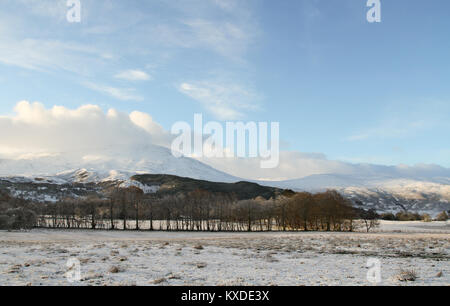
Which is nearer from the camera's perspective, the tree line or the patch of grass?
the patch of grass

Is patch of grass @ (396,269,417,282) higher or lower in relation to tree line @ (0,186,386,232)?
higher

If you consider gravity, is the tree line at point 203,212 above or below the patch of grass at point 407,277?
below

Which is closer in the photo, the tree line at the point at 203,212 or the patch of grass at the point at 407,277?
the patch of grass at the point at 407,277

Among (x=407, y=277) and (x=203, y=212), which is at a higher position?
(x=407, y=277)

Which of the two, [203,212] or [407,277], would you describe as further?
[203,212]

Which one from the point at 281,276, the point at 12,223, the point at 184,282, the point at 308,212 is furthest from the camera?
the point at 308,212

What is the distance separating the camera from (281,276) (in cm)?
1627
